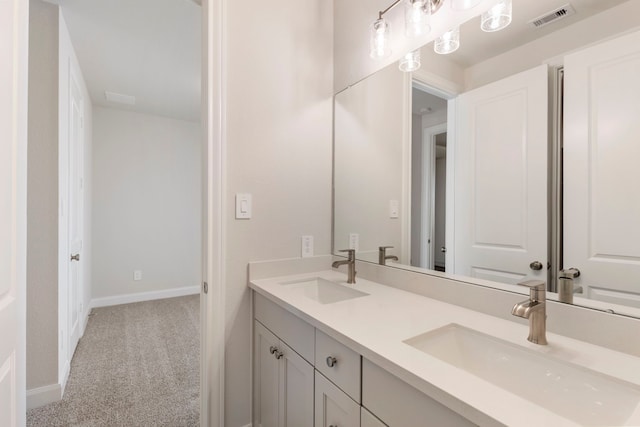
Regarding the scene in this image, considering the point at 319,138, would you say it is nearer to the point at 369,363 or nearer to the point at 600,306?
the point at 369,363

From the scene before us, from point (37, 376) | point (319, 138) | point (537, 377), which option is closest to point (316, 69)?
point (319, 138)

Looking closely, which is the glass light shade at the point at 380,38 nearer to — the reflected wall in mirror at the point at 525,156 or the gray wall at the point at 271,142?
the reflected wall in mirror at the point at 525,156

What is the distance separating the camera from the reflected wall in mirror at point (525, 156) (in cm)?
81

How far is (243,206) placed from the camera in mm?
1478

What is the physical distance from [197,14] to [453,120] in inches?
73.4

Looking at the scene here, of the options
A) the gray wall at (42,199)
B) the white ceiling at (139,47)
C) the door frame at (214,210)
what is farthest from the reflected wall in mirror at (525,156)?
the gray wall at (42,199)

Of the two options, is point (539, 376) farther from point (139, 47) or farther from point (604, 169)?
point (139, 47)

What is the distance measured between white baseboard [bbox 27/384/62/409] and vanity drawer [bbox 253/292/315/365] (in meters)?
1.51

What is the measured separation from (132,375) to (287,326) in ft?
5.67

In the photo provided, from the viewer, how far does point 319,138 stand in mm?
1739

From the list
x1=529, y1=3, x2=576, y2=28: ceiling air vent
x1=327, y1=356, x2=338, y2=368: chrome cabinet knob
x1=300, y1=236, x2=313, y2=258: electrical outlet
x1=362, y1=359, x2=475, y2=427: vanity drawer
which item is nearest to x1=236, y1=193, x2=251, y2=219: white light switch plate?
x1=300, y1=236, x2=313, y2=258: electrical outlet

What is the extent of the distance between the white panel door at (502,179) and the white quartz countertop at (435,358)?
0.63 feet

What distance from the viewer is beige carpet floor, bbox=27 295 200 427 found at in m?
1.74

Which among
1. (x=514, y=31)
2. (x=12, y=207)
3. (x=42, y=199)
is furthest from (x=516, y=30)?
(x=42, y=199)
